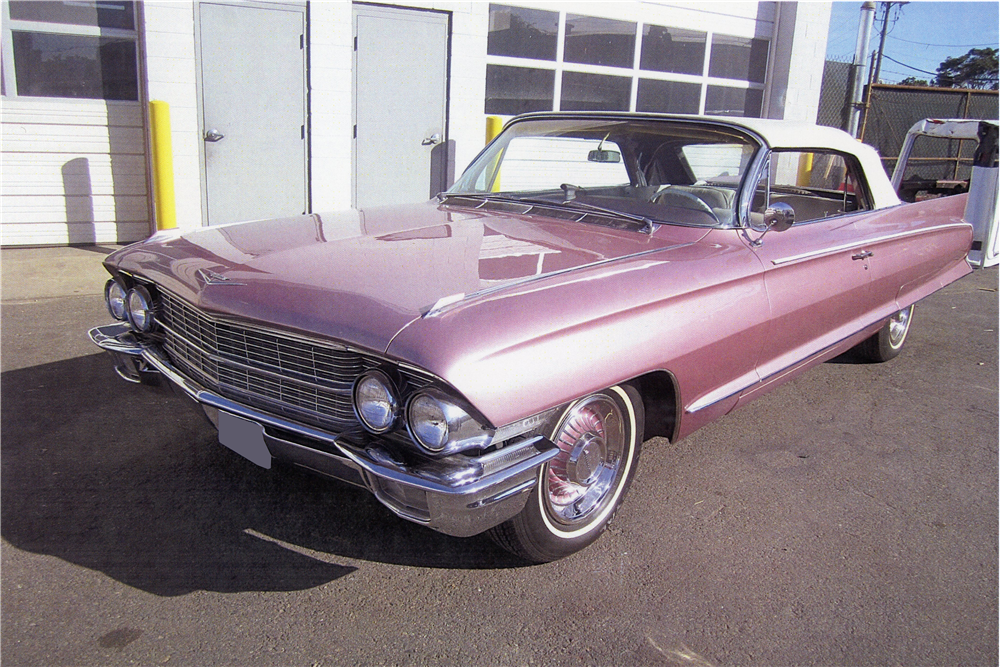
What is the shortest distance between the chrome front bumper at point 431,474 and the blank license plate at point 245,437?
23mm

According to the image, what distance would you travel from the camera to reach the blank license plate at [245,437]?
8.03ft

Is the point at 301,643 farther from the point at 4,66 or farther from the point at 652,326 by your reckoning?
the point at 4,66

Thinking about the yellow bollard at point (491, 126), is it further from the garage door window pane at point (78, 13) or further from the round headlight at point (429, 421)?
the round headlight at point (429, 421)

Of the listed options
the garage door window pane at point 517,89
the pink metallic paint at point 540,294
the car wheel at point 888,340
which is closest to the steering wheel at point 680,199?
the pink metallic paint at point 540,294

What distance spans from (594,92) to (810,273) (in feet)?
A: 21.9

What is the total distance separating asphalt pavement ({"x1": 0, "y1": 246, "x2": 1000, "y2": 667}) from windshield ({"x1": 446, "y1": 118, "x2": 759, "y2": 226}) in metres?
1.13

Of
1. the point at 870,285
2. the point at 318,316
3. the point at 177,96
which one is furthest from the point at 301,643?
the point at 177,96

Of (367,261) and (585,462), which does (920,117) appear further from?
(367,261)

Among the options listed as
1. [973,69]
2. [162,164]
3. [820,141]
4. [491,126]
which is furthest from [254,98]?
[973,69]

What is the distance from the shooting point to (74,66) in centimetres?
729

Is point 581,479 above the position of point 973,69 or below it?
below

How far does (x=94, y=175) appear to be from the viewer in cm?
749

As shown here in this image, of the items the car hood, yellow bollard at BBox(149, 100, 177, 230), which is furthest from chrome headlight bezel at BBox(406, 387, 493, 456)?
yellow bollard at BBox(149, 100, 177, 230)

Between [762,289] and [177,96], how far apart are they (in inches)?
242
